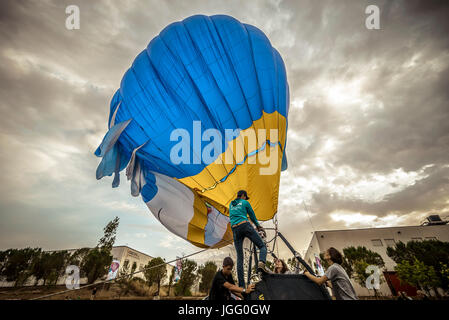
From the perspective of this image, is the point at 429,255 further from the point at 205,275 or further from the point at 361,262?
the point at 205,275

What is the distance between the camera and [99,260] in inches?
1117

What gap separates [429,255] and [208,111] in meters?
29.2

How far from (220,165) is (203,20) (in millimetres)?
3211

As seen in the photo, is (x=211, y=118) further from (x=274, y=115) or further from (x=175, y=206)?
(x=175, y=206)

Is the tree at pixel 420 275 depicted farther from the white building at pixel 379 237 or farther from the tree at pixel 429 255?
the white building at pixel 379 237

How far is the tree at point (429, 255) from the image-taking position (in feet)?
61.8

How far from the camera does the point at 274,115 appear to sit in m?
4.32

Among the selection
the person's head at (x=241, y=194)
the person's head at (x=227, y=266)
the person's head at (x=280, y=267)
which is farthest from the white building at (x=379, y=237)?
the person's head at (x=227, y=266)

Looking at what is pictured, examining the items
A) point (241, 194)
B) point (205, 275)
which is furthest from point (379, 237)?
point (241, 194)

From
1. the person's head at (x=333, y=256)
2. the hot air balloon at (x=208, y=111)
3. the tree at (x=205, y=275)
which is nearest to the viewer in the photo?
the person's head at (x=333, y=256)

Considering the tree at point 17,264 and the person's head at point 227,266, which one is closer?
the person's head at point 227,266

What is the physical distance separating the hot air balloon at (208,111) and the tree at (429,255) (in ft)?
85.9

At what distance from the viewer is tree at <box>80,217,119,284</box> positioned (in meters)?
27.8
